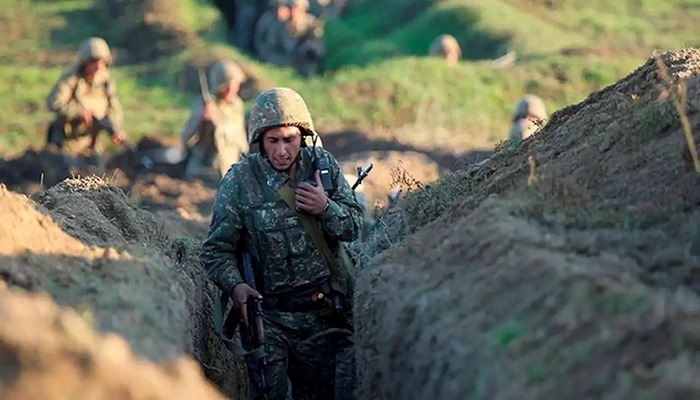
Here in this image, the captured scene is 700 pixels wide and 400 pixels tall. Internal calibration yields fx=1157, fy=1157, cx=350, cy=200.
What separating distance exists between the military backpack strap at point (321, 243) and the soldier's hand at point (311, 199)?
0.10 metres

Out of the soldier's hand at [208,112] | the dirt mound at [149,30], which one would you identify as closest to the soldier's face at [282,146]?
the soldier's hand at [208,112]

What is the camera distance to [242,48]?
3359cm

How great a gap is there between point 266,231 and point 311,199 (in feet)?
1.21

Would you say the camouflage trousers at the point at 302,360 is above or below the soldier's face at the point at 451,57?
below

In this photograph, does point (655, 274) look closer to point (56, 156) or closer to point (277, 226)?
point (277, 226)

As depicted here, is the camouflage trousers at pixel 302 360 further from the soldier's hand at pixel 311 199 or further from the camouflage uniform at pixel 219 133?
the camouflage uniform at pixel 219 133

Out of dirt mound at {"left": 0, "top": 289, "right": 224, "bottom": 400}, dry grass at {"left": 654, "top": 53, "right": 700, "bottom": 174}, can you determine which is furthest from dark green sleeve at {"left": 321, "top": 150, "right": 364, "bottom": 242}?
dirt mound at {"left": 0, "top": 289, "right": 224, "bottom": 400}

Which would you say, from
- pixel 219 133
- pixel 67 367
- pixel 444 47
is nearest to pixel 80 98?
pixel 219 133

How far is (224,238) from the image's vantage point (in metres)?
6.80

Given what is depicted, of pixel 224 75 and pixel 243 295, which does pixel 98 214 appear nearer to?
pixel 243 295

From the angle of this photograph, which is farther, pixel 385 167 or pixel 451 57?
pixel 451 57

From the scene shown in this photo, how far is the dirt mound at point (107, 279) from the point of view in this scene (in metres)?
4.77

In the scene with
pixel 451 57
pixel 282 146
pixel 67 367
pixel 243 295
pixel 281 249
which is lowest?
pixel 67 367

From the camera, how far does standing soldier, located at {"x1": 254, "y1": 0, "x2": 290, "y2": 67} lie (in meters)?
28.8
